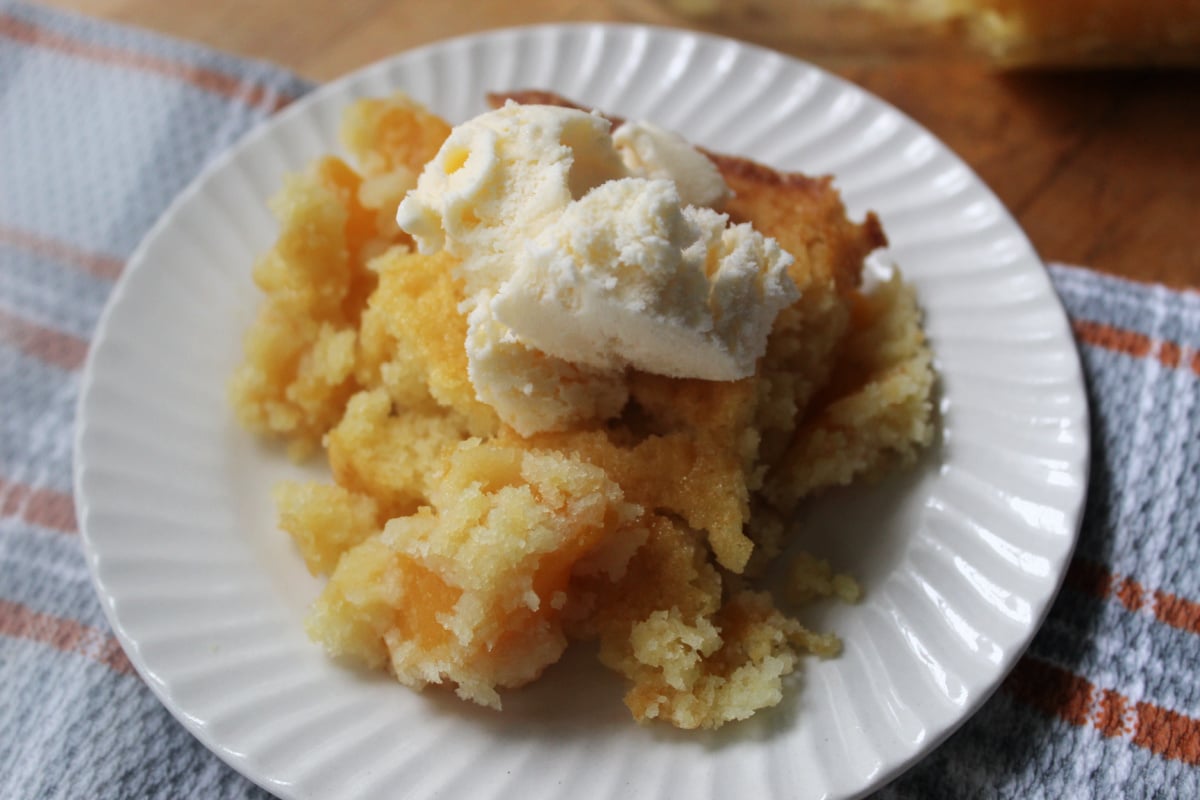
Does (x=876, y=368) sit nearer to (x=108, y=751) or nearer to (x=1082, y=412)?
(x=1082, y=412)

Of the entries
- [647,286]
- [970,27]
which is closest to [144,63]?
[647,286]

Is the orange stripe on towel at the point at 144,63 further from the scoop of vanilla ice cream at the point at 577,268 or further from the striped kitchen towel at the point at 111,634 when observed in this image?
the scoop of vanilla ice cream at the point at 577,268

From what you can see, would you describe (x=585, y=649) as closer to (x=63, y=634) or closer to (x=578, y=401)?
(x=578, y=401)

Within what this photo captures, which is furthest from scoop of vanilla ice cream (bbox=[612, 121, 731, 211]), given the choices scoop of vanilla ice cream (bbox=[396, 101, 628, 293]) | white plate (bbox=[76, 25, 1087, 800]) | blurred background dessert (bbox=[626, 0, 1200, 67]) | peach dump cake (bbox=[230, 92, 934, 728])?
blurred background dessert (bbox=[626, 0, 1200, 67])

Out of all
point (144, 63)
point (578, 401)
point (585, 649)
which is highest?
point (578, 401)

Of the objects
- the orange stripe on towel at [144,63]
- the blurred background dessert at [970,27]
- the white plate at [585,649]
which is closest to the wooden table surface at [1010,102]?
the blurred background dessert at [970,27]

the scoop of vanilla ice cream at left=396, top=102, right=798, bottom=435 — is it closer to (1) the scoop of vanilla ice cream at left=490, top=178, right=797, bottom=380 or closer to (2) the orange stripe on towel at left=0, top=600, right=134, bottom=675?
(1) the scoop of vanilla ice cream at left=490, top=178, right=797, bottom=380

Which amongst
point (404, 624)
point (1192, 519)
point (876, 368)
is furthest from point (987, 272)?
point (404, 624)
